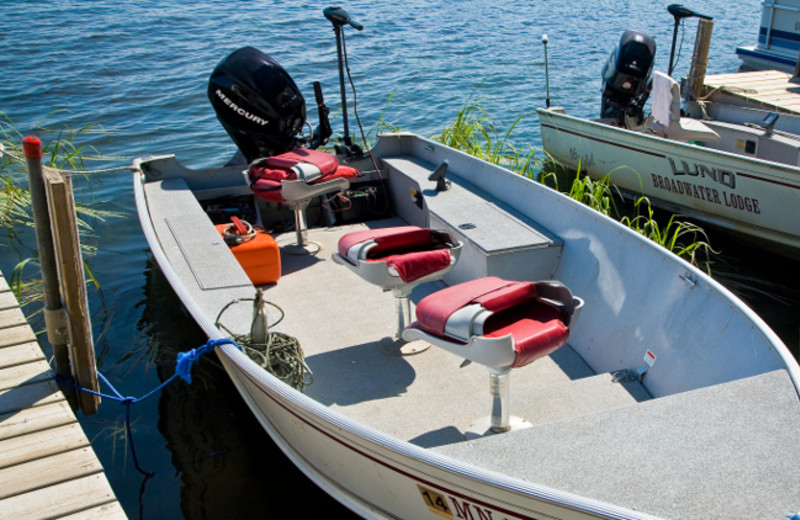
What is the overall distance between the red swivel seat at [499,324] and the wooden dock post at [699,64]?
6.57 meters

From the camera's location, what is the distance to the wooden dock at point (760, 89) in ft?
27.6

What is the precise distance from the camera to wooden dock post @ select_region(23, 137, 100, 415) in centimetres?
323

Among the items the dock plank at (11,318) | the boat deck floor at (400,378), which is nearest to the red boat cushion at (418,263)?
the boat deck floor at (400,378)

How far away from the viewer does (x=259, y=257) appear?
4.57 m

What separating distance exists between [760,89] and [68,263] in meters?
8.21

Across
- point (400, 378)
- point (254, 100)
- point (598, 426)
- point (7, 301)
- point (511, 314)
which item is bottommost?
point (400, 378)

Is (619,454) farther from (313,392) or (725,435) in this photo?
(313,392)

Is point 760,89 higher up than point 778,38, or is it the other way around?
point 778,38

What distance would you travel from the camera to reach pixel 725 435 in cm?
250

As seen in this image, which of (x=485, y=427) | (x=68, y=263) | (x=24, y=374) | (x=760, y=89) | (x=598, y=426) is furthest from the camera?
(x=760, y=89)

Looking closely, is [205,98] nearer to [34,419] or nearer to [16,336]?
[16,336]

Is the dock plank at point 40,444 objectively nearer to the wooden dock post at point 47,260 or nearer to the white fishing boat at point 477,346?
the wooden dock post at point 47,260

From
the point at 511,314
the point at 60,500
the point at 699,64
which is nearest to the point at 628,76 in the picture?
the point at 699,64

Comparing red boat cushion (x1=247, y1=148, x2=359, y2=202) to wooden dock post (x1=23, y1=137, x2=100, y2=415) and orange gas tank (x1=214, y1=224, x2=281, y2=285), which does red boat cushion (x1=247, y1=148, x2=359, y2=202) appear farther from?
wooden dock post (x1=23, y1=137, x2=100, y2=415)
